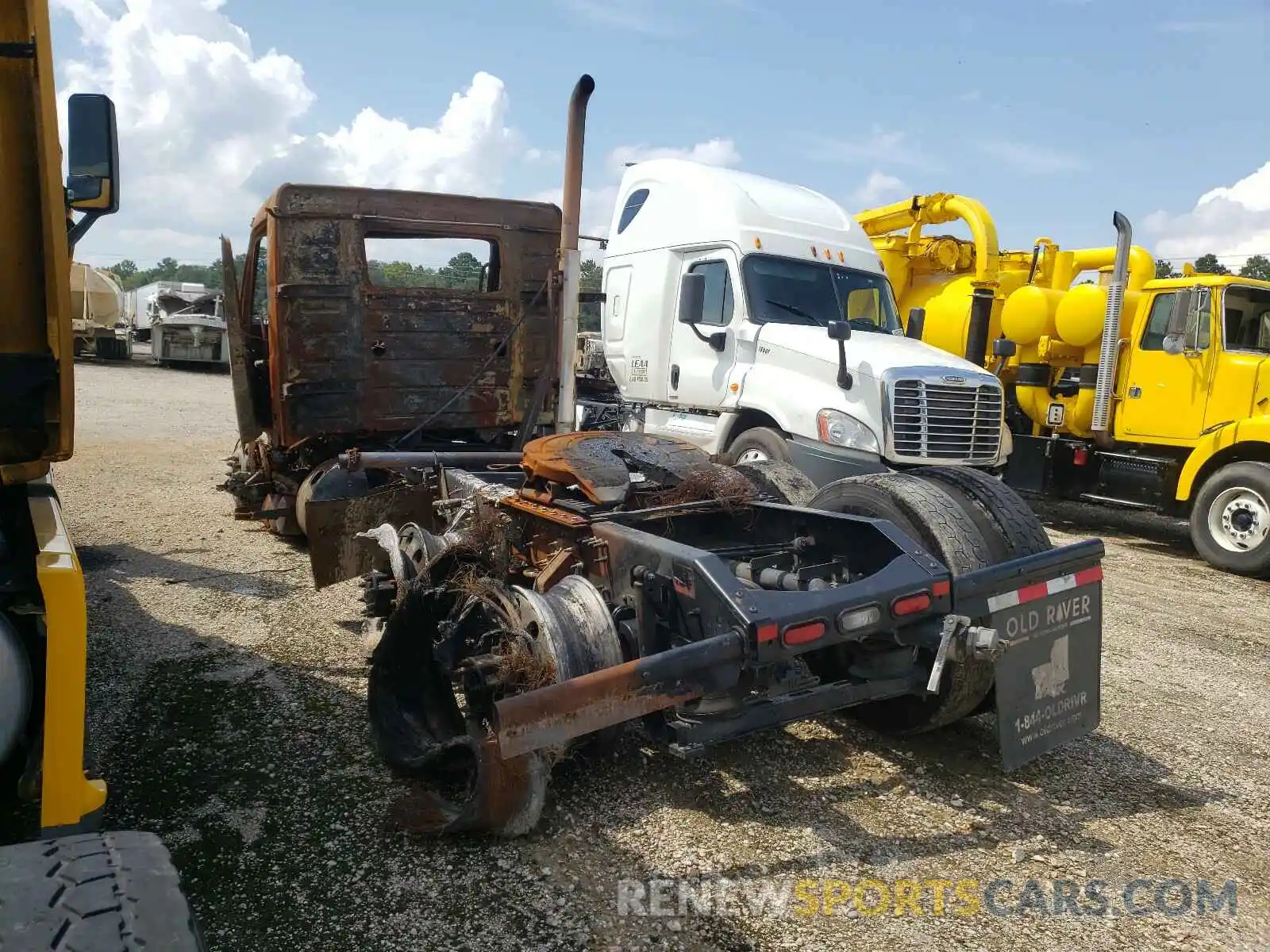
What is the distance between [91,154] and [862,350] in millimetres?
5607

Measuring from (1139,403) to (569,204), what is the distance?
673 centimetres

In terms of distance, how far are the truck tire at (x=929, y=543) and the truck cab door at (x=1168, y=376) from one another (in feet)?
21.5

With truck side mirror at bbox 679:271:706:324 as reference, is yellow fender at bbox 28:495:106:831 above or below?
below

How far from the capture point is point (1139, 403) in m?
9.42

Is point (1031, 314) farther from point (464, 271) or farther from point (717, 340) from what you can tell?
point (464, 271)

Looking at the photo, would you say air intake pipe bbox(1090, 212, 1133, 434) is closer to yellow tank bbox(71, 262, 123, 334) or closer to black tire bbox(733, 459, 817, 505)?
black tire bbox(733, 459, 817, 505)

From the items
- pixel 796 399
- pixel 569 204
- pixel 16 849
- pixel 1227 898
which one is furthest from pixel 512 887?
pixel 796 399

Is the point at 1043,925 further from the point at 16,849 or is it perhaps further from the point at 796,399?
the point at 796,399

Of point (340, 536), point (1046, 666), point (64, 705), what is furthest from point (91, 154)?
point (1046, 666)

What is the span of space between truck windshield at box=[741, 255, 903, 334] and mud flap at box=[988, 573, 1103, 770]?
4839 mm

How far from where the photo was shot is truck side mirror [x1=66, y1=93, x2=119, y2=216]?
9.06ft

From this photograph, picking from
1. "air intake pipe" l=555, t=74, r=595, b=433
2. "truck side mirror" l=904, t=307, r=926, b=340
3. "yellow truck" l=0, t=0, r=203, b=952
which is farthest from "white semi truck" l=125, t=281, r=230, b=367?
"yellow truck" l=0, t=0, r=203, b=952

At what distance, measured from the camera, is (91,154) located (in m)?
2.78

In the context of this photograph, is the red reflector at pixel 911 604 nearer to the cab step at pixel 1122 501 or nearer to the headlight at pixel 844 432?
the headlight at pixel 844 432
